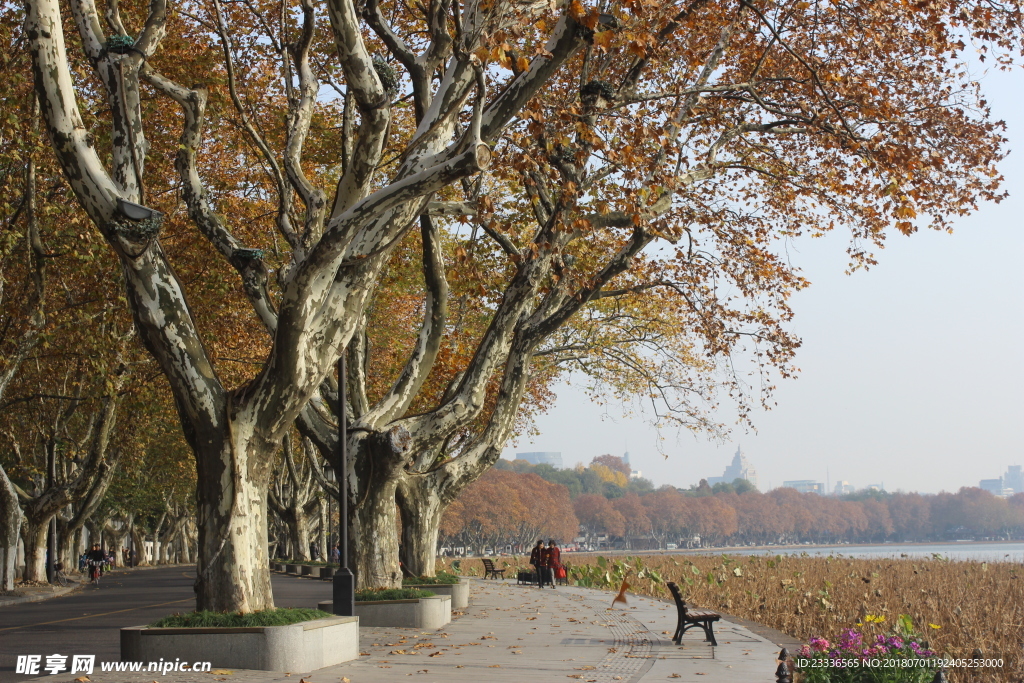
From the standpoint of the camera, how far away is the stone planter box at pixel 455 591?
64.2ft

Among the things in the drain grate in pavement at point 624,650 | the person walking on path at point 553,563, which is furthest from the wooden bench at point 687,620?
the person walking on path at point 553,563

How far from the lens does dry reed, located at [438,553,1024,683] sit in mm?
10664

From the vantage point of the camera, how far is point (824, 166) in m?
18.2

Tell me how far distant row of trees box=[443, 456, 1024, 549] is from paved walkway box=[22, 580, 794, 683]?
90229mm

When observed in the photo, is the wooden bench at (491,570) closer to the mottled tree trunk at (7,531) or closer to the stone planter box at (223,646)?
the mottled tree trunk at (7,531)

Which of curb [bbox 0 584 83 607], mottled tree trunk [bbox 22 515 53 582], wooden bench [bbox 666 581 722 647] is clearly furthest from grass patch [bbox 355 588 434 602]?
mottled tree trunk [bbox 22 515 53 582]

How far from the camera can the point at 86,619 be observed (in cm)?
1958

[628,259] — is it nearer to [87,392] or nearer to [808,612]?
[808,612]

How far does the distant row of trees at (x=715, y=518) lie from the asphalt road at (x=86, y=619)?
78830 mm

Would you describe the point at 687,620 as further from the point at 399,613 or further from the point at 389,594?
the point at 389,594

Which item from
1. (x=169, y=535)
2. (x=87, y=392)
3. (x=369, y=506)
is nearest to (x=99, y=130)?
(x=369, y=506)

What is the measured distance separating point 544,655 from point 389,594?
14.6 ft

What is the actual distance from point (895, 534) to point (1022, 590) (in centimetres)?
19785

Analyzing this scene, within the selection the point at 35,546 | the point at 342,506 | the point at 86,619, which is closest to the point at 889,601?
the point at 342,506
